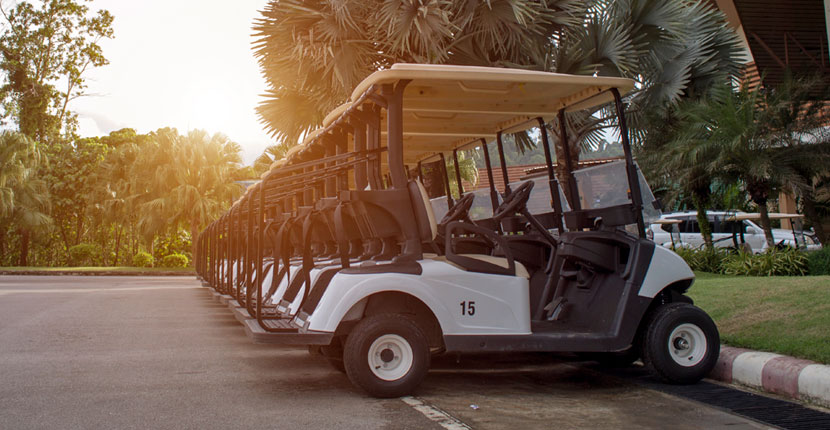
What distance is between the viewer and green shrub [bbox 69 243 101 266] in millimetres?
36188

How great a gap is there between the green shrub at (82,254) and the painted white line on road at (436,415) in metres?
35.0

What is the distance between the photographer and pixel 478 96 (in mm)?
6203

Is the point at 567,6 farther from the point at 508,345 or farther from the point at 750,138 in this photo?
the point at 508,345

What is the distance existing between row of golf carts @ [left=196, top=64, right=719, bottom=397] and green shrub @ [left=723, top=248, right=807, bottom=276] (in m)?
9.00

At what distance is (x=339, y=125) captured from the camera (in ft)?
22.1

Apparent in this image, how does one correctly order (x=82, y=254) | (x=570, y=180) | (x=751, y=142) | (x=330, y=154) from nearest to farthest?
1. (x=570, y=180)
2. (x=330, y=154)
3. (x=751, y=142)
4. (x=82, y=254)

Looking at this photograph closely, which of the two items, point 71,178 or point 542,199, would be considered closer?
point 542,199

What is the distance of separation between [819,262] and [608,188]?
9525 millimetres

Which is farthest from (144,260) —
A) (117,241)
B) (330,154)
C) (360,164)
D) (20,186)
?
(360,164)

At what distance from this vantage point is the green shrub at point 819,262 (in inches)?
529

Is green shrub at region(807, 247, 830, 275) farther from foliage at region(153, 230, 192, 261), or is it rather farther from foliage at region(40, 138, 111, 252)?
foliage at region(40, 138, 111, 252)

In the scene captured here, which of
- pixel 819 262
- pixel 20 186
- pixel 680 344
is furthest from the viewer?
pixel 20 186

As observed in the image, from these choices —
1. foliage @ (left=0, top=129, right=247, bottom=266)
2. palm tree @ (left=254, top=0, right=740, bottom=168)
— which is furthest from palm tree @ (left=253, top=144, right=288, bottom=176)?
palm tree @ (left=254, top=0, right=740, bottom=168)

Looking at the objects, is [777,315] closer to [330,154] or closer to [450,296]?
[450,296]
